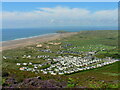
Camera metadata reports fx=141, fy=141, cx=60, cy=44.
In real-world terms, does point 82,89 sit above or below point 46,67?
above

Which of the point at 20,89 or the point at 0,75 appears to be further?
the point at 0,75

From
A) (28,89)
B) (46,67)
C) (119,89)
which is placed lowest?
(46,67)

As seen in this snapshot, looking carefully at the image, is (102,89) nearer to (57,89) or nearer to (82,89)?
(82,89)

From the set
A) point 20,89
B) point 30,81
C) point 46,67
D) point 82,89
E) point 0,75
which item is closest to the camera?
point 20,89

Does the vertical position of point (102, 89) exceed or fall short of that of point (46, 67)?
it exceeds it

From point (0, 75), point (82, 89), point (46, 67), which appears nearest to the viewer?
point (82, 89)

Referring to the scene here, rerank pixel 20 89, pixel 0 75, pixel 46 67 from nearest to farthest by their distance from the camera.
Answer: pixel 20 89 → pixel 0 75 → pixel 46 67

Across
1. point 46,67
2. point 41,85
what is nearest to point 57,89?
point 41,85

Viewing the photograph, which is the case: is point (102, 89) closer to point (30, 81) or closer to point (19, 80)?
point (30, 81)

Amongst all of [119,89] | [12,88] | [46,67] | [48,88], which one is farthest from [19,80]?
[46,67]
